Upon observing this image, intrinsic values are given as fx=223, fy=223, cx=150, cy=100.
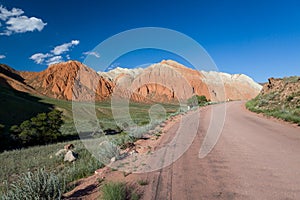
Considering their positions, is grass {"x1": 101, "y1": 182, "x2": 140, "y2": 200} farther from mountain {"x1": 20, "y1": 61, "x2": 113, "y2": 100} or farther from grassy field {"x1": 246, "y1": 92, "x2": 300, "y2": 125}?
mountain {"x1": 20, "y1": 61, "x2": 113, "y2": 100}

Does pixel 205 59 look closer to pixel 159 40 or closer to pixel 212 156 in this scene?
pixel 159 40

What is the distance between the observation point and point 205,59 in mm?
10922

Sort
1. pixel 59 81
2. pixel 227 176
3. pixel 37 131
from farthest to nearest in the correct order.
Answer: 1. pixel 59 81
2. pixel 37 131
3. pixel 227 176

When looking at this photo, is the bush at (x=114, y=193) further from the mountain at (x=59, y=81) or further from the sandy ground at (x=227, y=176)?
the mountain at (x=59, y=81)

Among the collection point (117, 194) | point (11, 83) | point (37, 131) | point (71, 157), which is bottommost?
point (37, 131)

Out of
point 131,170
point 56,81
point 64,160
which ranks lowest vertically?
point 64,160

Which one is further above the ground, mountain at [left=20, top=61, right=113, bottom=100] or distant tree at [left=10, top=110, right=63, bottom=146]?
mountain at [left=20, top=61, right=113, bottom=100]

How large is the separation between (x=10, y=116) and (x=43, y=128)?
1640 inches

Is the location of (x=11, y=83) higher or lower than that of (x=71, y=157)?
higher

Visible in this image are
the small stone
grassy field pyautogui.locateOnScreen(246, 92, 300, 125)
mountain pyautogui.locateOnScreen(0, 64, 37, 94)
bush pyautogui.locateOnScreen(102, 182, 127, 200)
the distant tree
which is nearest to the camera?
bush pyautogui.locateOnScreen(102, 182, 127, 200)

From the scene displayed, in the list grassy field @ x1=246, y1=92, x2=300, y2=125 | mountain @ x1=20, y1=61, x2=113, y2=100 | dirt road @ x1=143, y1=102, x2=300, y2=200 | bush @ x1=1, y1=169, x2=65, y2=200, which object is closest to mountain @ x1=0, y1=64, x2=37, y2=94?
mountain @ x1=20, y1=61, x2=113, y2=100

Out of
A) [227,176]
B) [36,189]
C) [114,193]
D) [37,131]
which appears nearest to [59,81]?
[37,131]

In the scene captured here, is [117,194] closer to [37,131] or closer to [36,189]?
[36,189]

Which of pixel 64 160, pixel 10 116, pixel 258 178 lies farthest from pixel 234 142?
pixel 10 116
